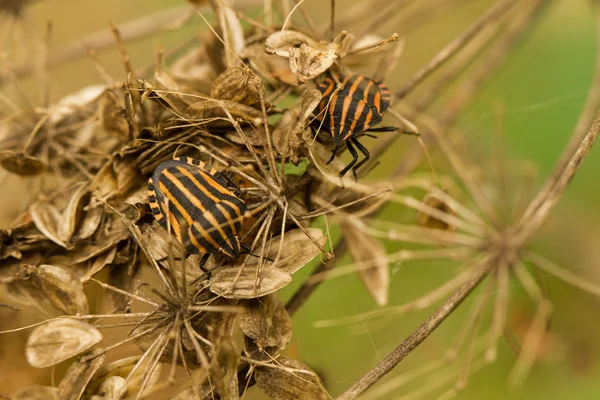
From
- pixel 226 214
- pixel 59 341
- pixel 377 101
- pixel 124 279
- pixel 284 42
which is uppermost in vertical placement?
pixel 284 42

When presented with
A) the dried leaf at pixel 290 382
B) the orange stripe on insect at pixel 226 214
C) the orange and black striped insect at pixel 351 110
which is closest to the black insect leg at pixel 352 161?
the orange and black striped insect at pixel 351 110

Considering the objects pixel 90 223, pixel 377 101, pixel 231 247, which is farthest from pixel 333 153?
pixel 90 223

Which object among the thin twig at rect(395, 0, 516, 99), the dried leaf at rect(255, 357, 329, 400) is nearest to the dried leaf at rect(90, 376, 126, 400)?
the dried leaf at rect(255, 357, 329, 400)

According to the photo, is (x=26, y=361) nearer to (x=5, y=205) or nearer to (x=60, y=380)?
(x=60, y=380)

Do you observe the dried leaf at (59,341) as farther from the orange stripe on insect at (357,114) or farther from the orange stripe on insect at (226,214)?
the orange stripe on insect at (357,114)

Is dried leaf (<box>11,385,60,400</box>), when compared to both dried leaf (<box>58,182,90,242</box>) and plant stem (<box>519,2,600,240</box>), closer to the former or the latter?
dried leaf (<box>58,182,90,242</box>)

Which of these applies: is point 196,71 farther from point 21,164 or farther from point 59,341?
point 59,341
